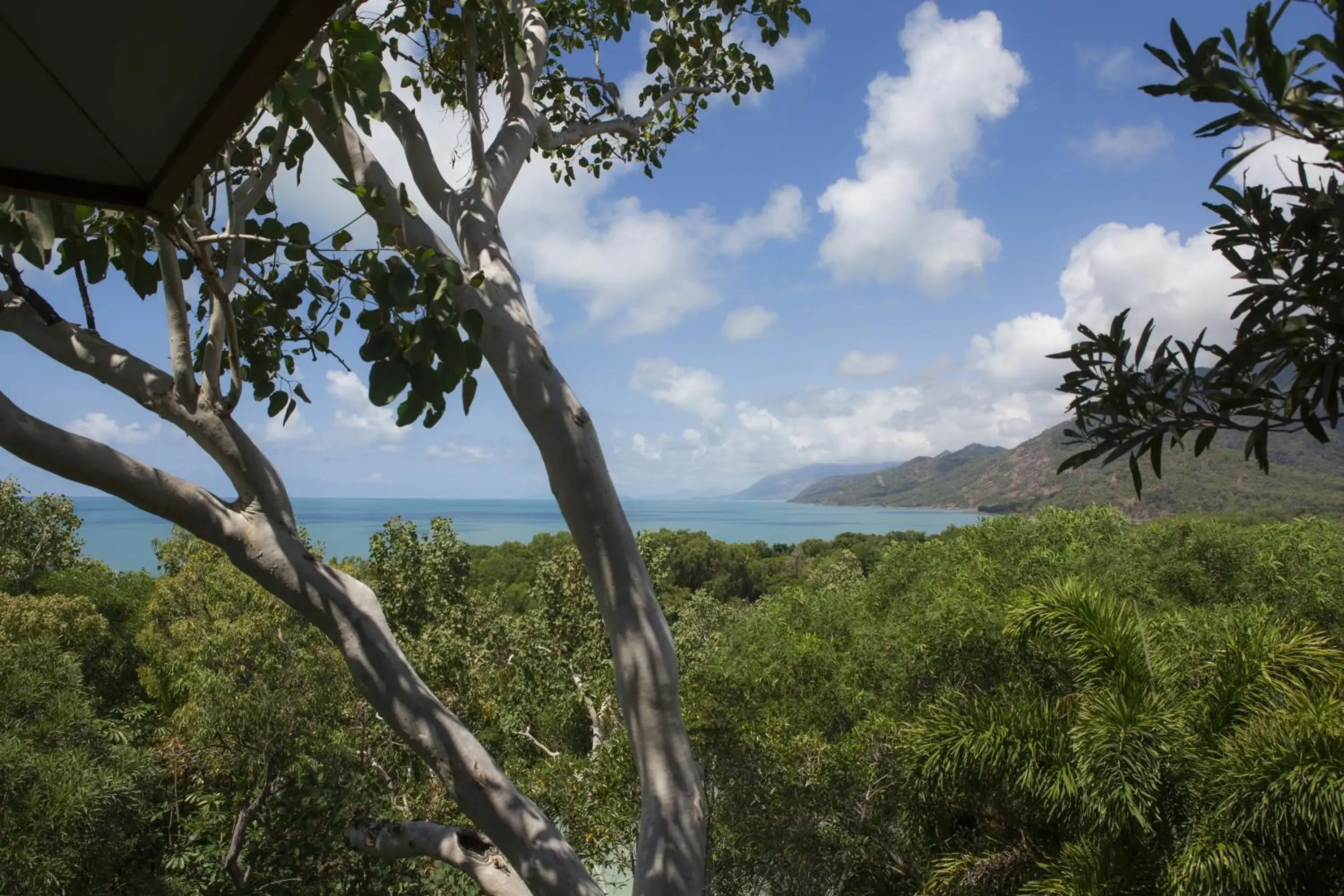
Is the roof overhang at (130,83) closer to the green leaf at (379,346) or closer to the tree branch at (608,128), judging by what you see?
the green leaf at (379,346)

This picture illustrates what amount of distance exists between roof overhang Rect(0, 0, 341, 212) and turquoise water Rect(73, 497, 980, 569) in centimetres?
153

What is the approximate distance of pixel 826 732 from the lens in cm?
952

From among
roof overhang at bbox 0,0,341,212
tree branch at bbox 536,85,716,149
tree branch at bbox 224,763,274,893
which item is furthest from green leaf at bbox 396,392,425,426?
tree branch at bbox 224,763,274,893

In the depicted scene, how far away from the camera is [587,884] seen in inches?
87.3

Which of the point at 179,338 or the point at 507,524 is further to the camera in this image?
the point at 507,524

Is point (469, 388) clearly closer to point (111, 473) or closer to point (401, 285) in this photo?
point (401, 285)

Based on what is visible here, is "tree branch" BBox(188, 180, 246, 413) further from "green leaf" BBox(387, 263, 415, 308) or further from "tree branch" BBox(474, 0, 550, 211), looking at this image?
"tree branch" BBox(474, 0, 550, 211)

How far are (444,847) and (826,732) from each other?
7.77m

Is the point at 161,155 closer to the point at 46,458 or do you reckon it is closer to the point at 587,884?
the point at 46,458

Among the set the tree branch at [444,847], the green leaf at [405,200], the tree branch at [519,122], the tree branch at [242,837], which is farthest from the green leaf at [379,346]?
the tree branch at [242,837]

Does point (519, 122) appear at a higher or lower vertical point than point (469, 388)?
higher

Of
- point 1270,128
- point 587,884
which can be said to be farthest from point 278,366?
point 1270,128

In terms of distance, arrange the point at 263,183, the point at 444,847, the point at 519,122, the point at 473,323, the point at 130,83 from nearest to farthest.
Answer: the point at 130,83 → the point at 473,323 → the point at 263,183 → the point at 444,847 → the point at 519,122

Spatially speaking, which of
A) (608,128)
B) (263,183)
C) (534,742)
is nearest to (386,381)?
(263,183)
